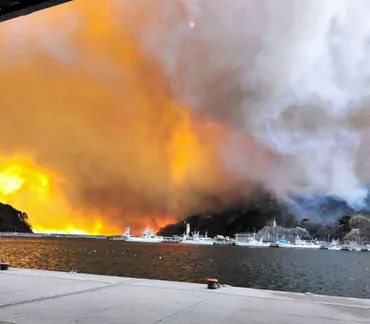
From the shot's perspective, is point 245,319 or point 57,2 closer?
point 57,2

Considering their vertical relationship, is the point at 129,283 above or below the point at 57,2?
below

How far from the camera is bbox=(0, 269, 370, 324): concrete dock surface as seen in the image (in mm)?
13367

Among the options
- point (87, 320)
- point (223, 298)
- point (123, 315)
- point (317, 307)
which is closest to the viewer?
point (87, 320)

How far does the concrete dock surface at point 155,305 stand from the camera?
43.9ft

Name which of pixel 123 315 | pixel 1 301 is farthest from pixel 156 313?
pixel 1 301

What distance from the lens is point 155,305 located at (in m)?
15.8

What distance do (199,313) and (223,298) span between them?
4.11 metres

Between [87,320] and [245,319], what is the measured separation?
5.05 meters

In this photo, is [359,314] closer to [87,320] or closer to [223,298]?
[223,298]

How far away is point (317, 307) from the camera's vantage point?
1695 centimetres

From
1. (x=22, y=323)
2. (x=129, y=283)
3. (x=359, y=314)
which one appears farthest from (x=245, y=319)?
(x=129, y=283)

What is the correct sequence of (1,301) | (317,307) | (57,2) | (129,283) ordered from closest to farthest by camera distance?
1. (57,2)
2. (1,301)
3. (317,307)
4. (129,283)

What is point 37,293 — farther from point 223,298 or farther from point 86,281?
point 223,298

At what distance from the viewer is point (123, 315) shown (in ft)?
44.9
